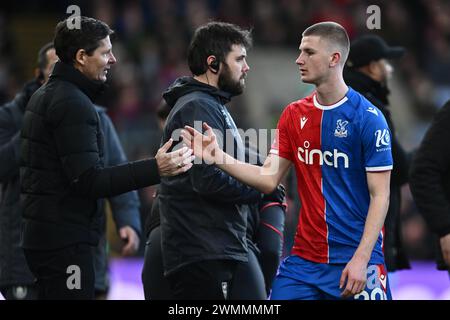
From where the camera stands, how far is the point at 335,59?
495 centimetres

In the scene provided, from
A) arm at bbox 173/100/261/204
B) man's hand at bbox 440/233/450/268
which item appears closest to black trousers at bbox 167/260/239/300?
arm at bbox 173/100/261/204

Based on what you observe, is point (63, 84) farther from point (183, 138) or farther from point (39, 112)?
point (183, 138)

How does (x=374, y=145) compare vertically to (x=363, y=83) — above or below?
below

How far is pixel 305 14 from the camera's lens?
534 inches

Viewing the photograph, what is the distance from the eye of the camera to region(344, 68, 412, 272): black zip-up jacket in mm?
6203

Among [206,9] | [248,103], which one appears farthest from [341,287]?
[206,9]

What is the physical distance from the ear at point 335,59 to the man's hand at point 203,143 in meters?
0.70

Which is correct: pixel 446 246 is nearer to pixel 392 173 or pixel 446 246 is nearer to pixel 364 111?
pixel 364 111

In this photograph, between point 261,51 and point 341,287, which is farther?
point 261,51

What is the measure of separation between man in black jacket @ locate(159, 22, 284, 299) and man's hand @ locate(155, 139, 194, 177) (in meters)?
0.14

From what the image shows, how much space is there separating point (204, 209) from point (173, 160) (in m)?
0.32

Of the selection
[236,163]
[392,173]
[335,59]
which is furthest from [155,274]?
[392,173]

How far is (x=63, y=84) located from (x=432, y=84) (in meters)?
8.93

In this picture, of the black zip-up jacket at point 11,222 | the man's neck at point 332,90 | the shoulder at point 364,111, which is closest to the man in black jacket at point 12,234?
the black zip-up jacket at point 11,222
